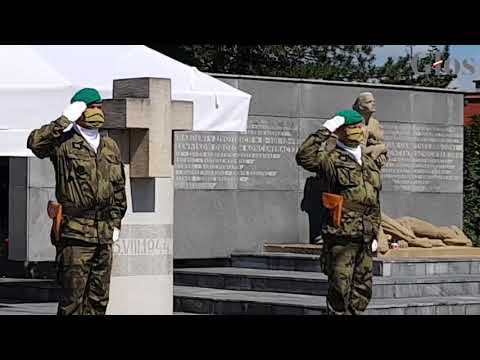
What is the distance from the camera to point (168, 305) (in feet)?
33.2

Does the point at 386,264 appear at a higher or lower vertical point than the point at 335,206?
lower

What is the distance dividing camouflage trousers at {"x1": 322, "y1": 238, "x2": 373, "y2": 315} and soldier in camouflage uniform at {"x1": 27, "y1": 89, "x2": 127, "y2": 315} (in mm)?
1555

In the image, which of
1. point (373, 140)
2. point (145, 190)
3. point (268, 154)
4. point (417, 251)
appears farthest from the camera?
point (268, 154)

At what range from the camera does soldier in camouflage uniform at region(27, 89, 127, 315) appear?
8.63 metres

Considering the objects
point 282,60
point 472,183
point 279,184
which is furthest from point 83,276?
point 282,60

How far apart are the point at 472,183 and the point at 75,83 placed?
1311 cm

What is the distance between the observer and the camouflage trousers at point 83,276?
8719 millimetres

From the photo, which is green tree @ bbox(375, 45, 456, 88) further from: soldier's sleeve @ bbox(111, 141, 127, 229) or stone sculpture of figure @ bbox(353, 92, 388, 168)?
soldier's sleeve @ bbox(111, 141, 127, 229)

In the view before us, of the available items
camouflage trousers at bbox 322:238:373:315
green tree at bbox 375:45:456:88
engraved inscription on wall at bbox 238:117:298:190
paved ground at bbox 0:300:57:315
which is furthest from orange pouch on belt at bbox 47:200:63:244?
green tree at bbox 375:45:456:88

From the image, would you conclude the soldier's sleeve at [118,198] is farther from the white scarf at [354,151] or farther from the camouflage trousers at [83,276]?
the white scarf at [354,151]

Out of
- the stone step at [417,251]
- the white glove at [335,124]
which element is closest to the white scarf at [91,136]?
the white glove at [335,124]

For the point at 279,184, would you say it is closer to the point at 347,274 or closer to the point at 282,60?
the point at 347,274

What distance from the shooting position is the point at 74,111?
8.55 meters

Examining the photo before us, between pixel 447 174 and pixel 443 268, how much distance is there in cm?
441
